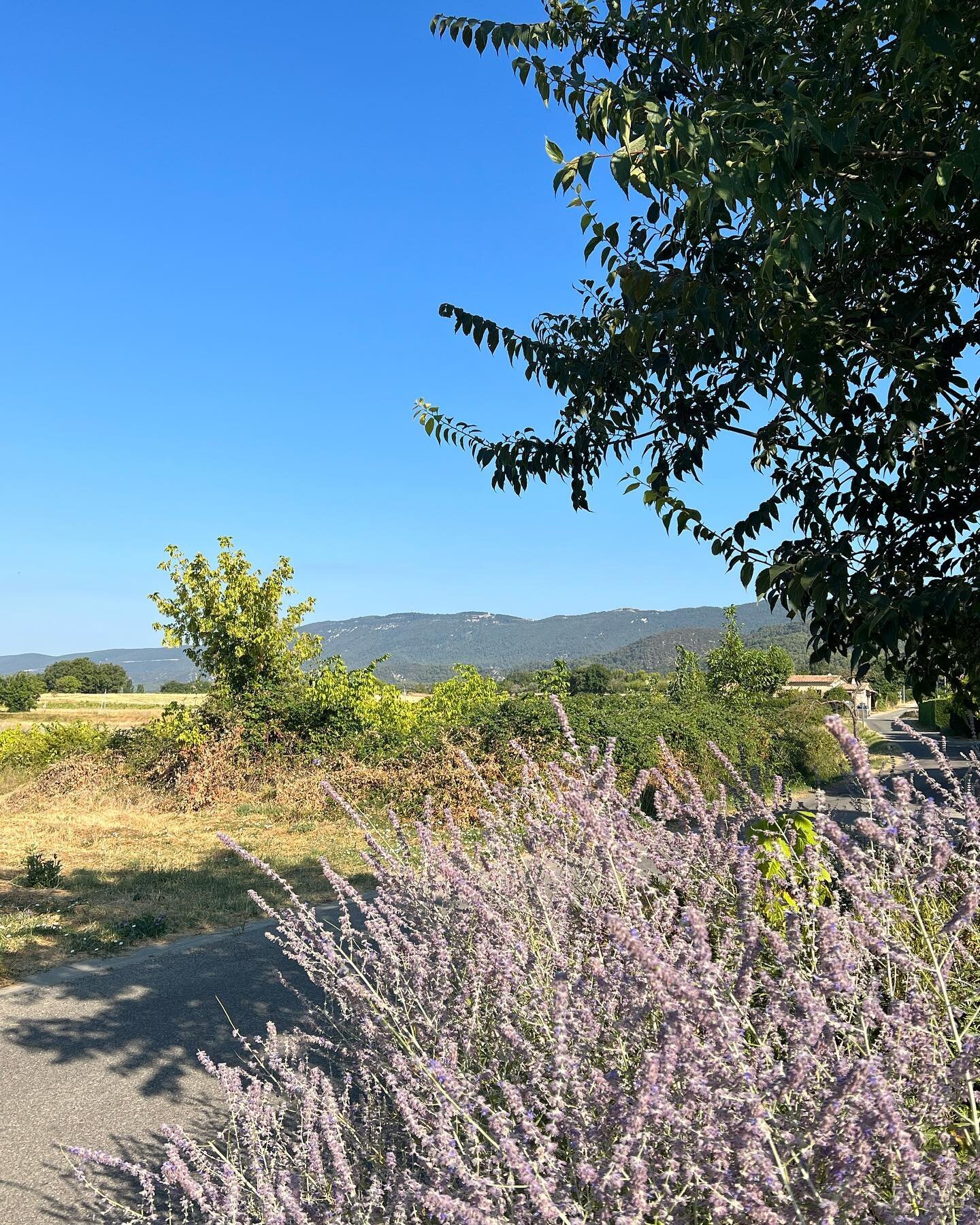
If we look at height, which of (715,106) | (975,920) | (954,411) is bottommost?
(975,920)

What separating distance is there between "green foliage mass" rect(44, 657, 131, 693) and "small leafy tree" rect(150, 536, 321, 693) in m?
63.3

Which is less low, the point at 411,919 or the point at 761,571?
the point at 761,571

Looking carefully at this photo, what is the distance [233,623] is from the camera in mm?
16203

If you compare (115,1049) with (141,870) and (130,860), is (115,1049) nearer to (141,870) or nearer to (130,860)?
(141,870)

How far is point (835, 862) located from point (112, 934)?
5.99 m

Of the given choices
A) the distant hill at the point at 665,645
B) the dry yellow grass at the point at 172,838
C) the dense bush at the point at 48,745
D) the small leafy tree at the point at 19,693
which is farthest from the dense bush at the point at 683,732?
the distant hill at the point at 665,645

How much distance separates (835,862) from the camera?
3.58m

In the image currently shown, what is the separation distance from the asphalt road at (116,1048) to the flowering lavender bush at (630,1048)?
1.80 feet

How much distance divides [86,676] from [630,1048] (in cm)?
8366

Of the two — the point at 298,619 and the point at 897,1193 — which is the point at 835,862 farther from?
the point at 298,619

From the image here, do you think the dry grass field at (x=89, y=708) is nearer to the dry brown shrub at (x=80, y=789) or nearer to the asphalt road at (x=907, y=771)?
the dry brown shrub at (x=80, y=789)

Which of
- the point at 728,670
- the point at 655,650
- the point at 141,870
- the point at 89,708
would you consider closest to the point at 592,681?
the point at 728,670

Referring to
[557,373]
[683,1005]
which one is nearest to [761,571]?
[557,373]

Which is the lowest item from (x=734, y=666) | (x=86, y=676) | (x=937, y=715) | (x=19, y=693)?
(x=937, y=715)
